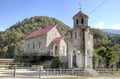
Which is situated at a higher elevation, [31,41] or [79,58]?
[31,41]

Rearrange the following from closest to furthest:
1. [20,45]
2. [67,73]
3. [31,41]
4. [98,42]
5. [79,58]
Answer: [67,73] < [79,58] < [31,41] < [98,42] < [20,45]

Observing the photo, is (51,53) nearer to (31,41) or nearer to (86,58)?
(31,41)

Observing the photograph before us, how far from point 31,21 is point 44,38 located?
3287 inches

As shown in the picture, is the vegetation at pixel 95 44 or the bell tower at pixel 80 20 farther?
the vegetation at pixel 95 44

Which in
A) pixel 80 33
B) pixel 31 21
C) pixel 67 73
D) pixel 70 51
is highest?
pixel 31 21

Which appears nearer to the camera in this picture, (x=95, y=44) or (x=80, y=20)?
(x=80, y=20)

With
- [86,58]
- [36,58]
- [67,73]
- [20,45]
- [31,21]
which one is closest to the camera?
[67,73]

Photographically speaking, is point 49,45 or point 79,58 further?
point 49,45

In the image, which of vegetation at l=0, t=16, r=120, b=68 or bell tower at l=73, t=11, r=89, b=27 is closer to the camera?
bell tower at l=73, t=11, r=89, b=27

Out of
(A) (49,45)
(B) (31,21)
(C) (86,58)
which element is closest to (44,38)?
(A) (49,45)

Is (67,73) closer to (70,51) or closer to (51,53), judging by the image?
(70,51)

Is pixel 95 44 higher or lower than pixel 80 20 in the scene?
lower

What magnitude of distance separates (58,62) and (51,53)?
26.3ft

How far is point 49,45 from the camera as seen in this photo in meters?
45.7
